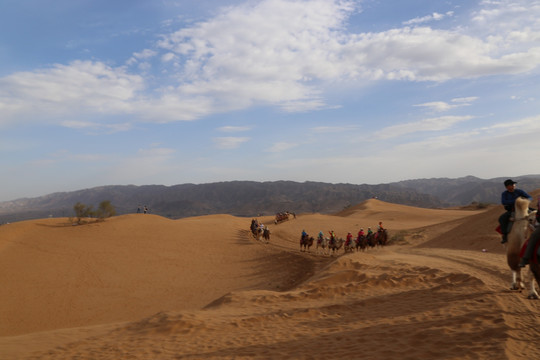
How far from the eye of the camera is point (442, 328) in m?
6.09

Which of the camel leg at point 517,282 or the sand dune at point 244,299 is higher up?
the camel leg at point 517,282

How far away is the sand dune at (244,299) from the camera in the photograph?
246 inches

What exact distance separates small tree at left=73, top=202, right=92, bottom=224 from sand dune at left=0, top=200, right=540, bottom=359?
15.7 feet

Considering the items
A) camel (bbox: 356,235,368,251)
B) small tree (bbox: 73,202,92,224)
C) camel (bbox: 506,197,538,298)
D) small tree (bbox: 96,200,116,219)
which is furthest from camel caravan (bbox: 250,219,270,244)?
camel (bbox: 506,197,538,298)

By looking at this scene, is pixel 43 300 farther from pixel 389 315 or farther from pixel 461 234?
pixel 461 234

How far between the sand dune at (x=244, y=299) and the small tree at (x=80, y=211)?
4.77 meters

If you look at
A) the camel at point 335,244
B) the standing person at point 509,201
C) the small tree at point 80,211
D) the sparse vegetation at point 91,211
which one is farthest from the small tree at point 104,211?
the standing person at point 509,201

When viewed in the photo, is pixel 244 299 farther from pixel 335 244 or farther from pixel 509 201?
pixel 335 244

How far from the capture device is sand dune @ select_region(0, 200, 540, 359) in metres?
6.26

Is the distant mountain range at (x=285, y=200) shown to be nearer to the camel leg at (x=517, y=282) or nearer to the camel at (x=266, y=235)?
the camel at (x=266, y=235)

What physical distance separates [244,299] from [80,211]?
29407mm

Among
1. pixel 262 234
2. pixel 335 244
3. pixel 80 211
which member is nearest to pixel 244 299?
pixel 335 244

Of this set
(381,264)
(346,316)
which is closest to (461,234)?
(381,264)

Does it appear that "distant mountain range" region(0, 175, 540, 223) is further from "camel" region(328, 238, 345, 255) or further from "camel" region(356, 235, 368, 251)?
"camel" region(356, 235, 368, 251)
